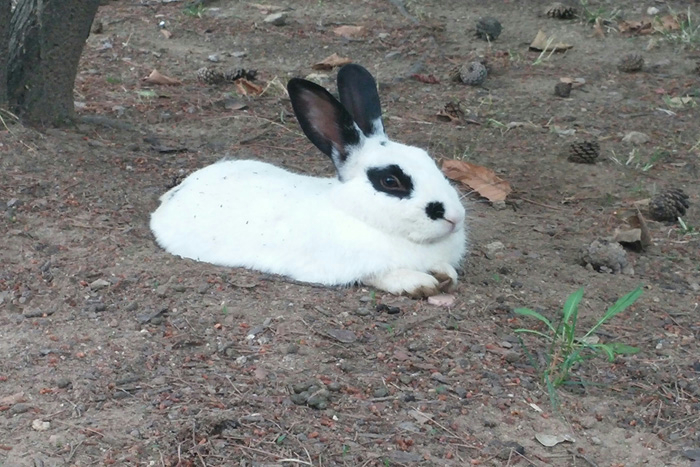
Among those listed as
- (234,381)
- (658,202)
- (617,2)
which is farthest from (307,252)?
(617,2)

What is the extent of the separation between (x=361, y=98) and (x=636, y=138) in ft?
7.91

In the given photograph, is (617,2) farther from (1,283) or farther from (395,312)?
(1,283)

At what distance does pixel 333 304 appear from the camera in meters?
3.83

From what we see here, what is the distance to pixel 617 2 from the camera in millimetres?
8742

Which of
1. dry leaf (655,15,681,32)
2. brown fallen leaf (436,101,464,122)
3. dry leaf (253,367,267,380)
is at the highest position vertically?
dry leaf (253,367,267,380)

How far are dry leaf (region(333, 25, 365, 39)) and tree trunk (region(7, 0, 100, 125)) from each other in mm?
2825

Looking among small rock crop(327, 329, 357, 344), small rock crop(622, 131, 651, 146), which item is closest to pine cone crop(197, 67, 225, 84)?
small rock crop(622, 131, 651, 146)

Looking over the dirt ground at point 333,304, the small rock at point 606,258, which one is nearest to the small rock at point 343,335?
the dirt ground at point 333,304

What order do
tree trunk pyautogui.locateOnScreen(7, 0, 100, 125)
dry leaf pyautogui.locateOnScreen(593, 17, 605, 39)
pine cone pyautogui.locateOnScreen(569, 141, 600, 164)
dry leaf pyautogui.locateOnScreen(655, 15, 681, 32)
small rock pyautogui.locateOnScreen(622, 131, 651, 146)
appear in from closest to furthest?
tree trunk pyautogui.locateOnScreen(7, 0, 100, 125) → pine cone pyautogui.locateOnScreen(569, 141, 600, 164) → small rock pyautogui.locateOnScreen(622, 131, 651, 146) → dry leaf pyautogui.locateOnScreen(593, 17, 605, 39) → dry leaf pyautogui.locateOnScreen(655, 15, 681, 32)

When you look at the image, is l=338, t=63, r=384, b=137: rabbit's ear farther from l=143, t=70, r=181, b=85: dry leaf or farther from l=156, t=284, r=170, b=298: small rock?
l=143, t=70, r=181, b=85: dry leaf

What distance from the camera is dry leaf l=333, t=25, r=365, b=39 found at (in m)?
7.85

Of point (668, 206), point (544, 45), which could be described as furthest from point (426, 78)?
point (668, 206)

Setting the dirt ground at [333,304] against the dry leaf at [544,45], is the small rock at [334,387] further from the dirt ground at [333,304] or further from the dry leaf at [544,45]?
the dry leaf at [544,45]

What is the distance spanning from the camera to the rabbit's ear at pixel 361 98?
446cm
